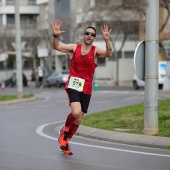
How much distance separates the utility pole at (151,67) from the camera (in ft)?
41.2

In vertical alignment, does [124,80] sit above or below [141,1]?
below

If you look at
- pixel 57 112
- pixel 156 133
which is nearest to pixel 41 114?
pixel 57 112

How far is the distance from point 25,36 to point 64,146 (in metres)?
56.0

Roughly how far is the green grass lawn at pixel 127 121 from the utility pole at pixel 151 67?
294 millimetres

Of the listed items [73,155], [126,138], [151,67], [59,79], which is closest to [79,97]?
[73,155]

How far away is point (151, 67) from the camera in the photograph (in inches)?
495

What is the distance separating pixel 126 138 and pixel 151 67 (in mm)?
1544

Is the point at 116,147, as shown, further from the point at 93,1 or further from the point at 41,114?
the point at 93,1

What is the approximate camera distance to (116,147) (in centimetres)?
1157

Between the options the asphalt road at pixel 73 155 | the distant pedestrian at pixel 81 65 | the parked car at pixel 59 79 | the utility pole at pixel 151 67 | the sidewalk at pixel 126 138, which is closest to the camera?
the asphalt road at pixel 73 155

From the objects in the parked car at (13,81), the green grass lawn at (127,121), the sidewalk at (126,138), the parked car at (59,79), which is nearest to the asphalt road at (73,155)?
the sidewalk at (126,138)

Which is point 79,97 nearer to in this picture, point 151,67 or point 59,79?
point 151,67

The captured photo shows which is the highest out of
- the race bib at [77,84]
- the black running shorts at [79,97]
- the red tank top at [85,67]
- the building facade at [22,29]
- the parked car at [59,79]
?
the red tank top at [85,67]

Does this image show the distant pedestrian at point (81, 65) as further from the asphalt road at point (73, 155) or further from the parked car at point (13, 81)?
the parked car at point (13, 81)
